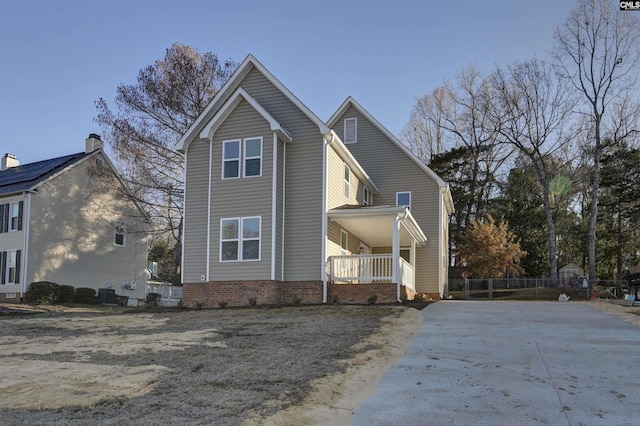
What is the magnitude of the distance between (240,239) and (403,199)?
9179 mm

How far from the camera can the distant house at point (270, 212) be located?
56.9ft

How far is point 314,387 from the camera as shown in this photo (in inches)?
273

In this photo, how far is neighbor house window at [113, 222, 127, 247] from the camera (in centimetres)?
3056

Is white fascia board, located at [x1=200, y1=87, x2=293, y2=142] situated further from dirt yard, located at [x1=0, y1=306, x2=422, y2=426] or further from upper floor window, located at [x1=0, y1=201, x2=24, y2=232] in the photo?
upper floor window, located at [x1=0, y1=201, x2=24, y2=232]

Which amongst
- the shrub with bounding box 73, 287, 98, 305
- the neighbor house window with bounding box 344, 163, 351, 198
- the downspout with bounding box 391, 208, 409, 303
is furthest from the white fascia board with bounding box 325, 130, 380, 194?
the shrub with bounding box 73, 287, 98, 305

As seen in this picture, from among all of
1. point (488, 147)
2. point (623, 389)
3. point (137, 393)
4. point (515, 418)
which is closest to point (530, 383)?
point (623, 389)

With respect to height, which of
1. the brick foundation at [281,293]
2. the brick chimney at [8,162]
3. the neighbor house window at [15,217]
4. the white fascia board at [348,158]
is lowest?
the brick foundation at [281,293]

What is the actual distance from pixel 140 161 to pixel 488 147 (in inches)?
923

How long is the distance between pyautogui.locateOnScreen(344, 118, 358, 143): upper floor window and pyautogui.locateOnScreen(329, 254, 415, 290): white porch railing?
805 cm

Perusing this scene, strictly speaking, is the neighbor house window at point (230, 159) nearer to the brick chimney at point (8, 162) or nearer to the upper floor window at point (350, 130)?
the upper floor window at point (350, 130)

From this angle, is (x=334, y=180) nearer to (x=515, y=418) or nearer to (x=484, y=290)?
(x=515, y=418)

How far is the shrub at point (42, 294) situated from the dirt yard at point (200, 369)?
12.2 metres

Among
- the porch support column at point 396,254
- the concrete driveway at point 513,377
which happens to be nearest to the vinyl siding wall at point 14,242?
the porch support column at point 396,254

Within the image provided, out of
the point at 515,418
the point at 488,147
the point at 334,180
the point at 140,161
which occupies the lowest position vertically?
the point at 515,418
